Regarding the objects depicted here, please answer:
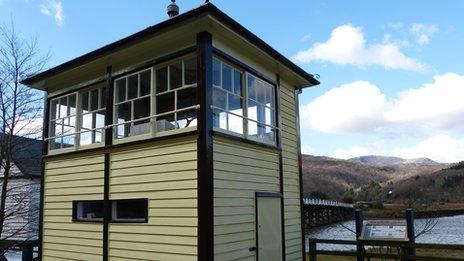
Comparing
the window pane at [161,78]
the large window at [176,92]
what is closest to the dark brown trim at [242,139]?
the large window at [176,92]

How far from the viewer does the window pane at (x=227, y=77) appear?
1022cm

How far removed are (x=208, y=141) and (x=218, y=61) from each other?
196 centimetres

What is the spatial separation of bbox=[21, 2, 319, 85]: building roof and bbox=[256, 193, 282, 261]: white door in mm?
3507

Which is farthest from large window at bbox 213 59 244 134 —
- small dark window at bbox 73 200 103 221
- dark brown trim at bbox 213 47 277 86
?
small dark window at bbox 73 200 103 221

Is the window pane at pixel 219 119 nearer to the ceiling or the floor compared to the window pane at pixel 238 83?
nearer to the floor

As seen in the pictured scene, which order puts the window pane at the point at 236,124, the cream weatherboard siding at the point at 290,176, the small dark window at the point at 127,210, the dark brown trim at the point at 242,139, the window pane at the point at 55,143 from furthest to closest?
1. the window pane at the point at 55,143
2. the cream weatherboard siding at the point at 290,176
3. the small dark window at the point at 127,210
4. the window pane at the point at 236,124
5. the dark brown trim at the point at 242,139

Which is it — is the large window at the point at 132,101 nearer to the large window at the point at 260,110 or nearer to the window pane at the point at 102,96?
the window pane at the point at 102,96

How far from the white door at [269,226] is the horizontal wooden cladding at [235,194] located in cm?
22

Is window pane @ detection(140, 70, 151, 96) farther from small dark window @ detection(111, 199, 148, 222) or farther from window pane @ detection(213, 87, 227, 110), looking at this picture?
small dark window @ detection(111, 199, 148, 222)

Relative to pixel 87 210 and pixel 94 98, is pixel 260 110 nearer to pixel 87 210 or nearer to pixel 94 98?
pixel 94 98

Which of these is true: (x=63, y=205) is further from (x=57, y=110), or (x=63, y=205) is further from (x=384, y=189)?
(x=384, y=189)

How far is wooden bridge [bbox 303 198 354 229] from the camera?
5751 centimetres

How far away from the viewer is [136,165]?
10367 millimetres

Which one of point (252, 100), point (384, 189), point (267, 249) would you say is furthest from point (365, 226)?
point (384, 189)
